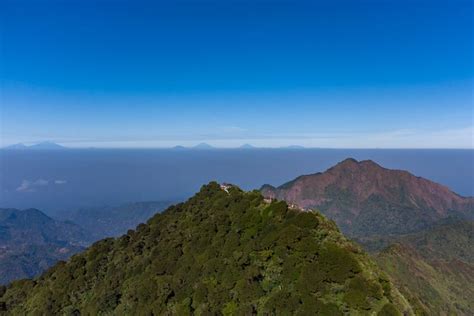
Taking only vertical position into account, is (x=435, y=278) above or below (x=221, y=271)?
below

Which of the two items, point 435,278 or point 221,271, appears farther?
point 435,278

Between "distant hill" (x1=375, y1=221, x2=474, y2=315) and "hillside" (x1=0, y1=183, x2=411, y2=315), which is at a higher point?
A: "hillside" (x1=0, y1=183, x2=411, y2=315)

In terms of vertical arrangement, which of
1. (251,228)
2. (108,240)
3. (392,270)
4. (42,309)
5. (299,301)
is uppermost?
(251,228)

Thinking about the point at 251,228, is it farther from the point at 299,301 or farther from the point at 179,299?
the point at 299,301

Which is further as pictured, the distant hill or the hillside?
the distant hill

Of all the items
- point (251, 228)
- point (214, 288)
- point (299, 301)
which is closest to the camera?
point (299, 301)

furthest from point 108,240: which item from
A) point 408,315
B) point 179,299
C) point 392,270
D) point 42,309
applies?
point 392,270

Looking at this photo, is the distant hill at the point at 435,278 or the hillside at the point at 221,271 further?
the distant hill at the point at 435,278

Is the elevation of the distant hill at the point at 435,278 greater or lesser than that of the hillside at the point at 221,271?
lesser
